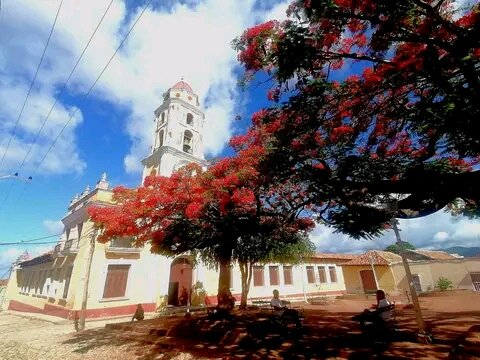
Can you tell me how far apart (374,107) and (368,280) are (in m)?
29.3

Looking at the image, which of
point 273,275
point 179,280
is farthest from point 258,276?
point 179,280

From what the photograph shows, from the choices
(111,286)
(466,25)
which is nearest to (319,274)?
(111,286)

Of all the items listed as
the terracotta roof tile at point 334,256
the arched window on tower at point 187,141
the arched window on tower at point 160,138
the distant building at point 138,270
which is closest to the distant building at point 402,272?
the terracotta roof tile at point 334,256

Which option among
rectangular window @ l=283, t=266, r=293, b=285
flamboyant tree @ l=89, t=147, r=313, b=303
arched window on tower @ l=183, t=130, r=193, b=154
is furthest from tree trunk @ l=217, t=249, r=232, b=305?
rectangular window @ l=283, t=266, r=293, b=285

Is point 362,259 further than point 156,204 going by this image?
Yes

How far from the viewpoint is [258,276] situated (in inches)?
1062

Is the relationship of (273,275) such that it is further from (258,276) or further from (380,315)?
(380,315)

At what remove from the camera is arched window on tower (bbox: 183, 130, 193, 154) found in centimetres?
2456

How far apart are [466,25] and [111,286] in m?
22.0

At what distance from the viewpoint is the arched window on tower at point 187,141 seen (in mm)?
24562

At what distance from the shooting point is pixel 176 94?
84.4ft

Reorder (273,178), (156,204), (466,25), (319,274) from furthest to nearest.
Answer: (319,274) → (156,204) → (273,178) → (466,25)

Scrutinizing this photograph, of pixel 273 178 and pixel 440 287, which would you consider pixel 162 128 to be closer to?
pixel 273 178

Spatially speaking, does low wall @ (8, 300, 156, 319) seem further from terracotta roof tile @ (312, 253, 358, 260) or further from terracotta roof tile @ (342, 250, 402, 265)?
terracotta roof tile @ (342, 250, 402, 265)
